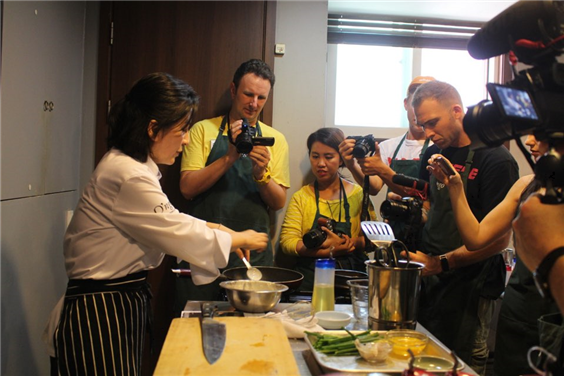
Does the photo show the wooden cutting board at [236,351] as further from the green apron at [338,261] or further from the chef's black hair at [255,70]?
the chef's black hair at [255,70]

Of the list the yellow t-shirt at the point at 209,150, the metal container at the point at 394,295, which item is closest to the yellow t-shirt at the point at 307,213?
the yellow t-shirt at the point at 209,150

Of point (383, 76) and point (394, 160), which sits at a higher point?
point (383, 76)

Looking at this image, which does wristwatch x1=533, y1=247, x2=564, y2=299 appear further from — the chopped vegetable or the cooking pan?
the cooking pan

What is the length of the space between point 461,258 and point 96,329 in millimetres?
1335

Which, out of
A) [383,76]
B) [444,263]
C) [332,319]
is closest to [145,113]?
[332,319]

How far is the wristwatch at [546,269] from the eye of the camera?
0.95 metres

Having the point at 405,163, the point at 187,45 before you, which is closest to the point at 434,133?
the point at 405,163

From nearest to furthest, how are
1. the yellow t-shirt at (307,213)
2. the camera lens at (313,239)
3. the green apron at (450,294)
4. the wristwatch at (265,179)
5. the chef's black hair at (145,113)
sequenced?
the chef's black hair at (145,113)
the green apron at (450,294)
the camera lens at (313,239)
the wristwatch at (265,179)
the yellow t-shirt at (307,213)

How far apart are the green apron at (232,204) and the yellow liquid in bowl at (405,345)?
1.41 metres

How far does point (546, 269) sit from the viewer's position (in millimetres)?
957

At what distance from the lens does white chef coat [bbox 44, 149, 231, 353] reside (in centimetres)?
157

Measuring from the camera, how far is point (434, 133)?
2.17 metres

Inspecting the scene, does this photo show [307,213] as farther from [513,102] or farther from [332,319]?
[513,102]

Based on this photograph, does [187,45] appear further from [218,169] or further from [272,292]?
[272,292]
